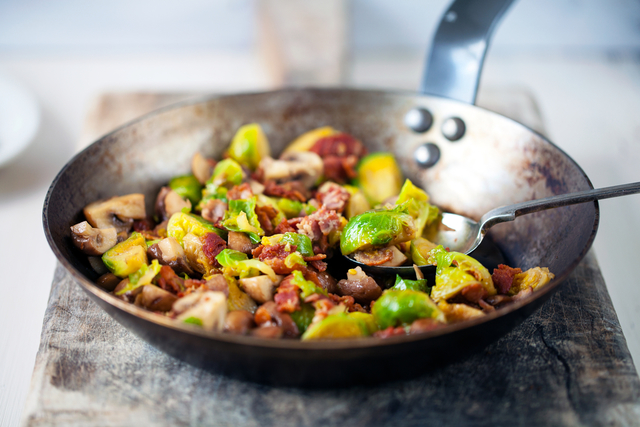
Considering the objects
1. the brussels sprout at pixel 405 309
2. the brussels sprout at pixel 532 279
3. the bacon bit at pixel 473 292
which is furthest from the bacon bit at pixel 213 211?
the brussels sprout at pixel 532 279

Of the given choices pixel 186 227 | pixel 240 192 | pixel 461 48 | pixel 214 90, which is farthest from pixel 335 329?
pixel 214 90

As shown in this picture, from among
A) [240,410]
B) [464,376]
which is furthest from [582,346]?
[240,410]

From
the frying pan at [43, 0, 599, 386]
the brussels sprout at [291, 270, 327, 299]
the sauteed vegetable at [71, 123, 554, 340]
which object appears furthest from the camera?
the brussels sprout at [291, 270, 327, 299]

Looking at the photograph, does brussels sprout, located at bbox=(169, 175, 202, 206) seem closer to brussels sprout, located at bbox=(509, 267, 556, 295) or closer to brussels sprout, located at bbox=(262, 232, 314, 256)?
brussels sprout, located at bbox=(262, 232, 314, 256)

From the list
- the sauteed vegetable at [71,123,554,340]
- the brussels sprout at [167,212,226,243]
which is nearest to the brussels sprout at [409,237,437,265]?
the sauteed vegetable at [71,123,554,340]

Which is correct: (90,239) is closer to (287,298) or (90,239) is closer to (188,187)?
(188,187)

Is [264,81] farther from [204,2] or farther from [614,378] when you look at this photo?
[614,378]
